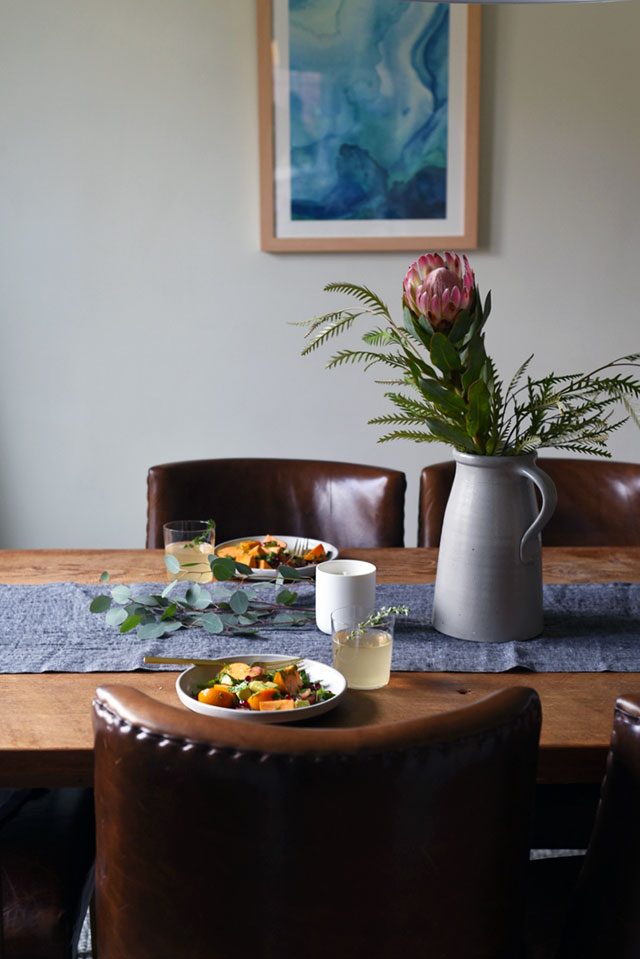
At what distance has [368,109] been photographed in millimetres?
2721

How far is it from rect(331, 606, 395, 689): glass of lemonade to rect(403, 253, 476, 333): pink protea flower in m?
0.39

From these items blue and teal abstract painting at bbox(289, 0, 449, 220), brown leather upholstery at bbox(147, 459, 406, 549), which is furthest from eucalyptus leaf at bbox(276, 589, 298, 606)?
blue and teal abstract painting at bbox(289, 0, 449, 220)

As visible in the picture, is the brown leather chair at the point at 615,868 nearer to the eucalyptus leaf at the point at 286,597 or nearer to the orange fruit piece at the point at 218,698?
the orange fruit piece at the point at 218,698

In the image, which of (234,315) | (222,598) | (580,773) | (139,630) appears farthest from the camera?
(234,315)

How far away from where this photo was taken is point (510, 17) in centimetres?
271

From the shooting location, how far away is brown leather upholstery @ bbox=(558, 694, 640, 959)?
2.67 feet

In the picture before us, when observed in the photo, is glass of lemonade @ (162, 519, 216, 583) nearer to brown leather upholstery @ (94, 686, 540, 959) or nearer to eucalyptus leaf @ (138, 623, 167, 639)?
eucalyptus leaf @ (138, 623, 167, 639)

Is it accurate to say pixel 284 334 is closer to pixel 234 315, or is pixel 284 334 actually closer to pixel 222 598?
pixel 234 315

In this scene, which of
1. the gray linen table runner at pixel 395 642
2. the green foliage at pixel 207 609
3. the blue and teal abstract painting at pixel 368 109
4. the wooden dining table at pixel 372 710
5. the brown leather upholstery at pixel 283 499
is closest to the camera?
the wooden dining table at pixel 372 710

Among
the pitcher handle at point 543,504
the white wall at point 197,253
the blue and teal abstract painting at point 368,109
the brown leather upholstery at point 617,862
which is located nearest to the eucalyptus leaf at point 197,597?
the pitcher handle at point 543,504

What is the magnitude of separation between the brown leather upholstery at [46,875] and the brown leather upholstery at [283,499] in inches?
30.1

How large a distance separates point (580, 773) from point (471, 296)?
0.59 meters

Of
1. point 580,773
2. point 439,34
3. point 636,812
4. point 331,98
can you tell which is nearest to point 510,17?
point 439,34

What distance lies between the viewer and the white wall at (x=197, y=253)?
2.74 m
